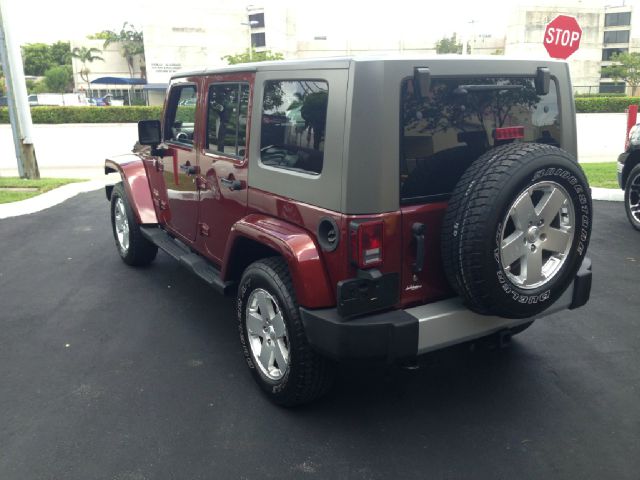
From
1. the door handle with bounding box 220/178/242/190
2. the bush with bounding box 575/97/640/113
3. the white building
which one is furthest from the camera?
the white building

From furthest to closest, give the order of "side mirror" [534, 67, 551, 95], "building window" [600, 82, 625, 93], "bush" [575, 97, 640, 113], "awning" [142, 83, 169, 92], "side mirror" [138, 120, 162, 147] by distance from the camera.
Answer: "building window" [600, 82, 625, 93] < "awning" [142, 83, 169, 92] < "bush" [575, 97, 640, 113] < "side mirror" [138, 120, 162, 147] < "side mirror" [534, 67, 551, 95]

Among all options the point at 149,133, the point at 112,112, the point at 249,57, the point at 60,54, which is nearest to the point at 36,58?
the point at 60,54

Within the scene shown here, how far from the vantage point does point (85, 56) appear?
83.5 meters

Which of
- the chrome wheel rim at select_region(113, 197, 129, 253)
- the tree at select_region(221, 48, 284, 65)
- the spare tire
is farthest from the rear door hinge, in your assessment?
the tree at select_region(221, 48, 284, 65)

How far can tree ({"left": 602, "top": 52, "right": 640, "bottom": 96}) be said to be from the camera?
199 ft

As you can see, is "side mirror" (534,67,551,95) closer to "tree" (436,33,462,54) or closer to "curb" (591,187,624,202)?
"curb" (591,187,624,202)

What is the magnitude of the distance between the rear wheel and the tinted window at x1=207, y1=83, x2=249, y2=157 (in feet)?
6.09

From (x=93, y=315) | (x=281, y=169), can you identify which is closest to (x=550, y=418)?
(x=281, y=169)

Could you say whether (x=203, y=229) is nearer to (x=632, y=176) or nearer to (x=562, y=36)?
(x=632, y=176)

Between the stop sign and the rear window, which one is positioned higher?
the stop sign

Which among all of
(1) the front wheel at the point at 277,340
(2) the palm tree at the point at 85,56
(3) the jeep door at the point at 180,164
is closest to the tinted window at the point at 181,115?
(3) the jeep door at the point at 180,164

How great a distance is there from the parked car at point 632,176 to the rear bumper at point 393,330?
16.3 feet

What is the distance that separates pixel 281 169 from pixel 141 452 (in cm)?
166

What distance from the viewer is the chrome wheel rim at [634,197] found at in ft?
23.0
